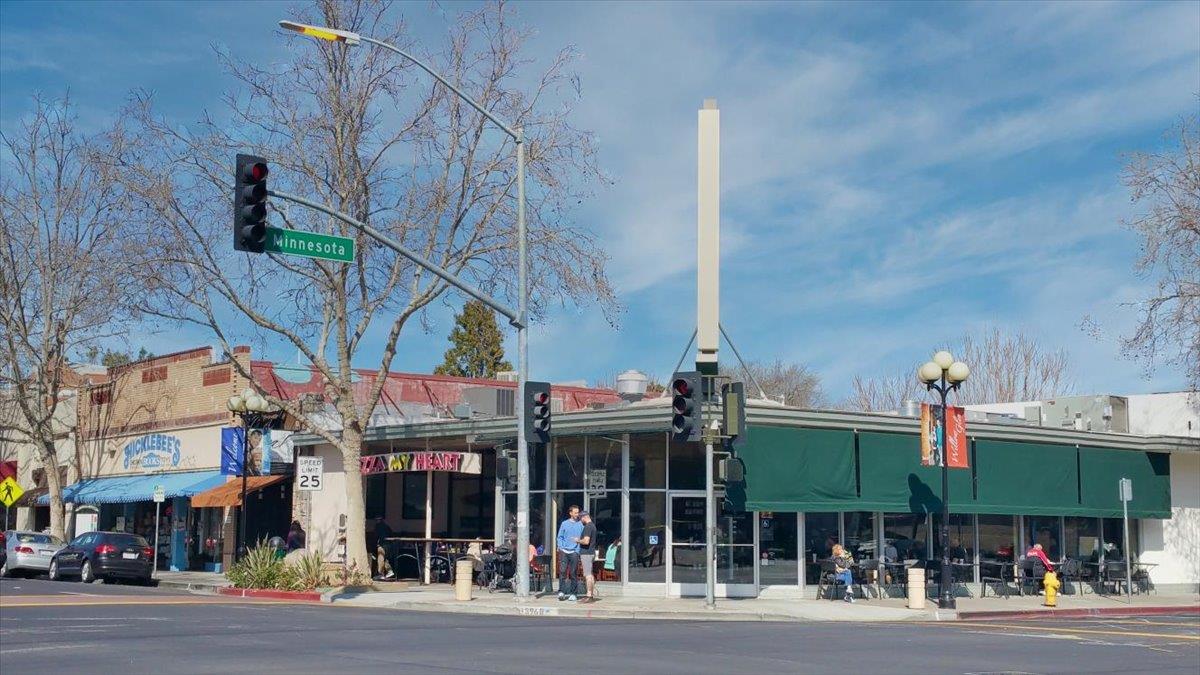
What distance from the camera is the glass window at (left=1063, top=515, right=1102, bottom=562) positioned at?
34.9 m

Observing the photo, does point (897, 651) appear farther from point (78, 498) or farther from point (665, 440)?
point (78, 498)

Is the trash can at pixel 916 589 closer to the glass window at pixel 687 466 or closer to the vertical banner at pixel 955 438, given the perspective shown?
the vertical banner at pixel 955 438

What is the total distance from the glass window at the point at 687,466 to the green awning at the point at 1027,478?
7.69m

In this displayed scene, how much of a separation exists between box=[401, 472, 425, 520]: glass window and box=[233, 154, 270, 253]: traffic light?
19.9 meters

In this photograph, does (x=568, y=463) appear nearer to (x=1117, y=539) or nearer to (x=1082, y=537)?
(x=1082, y=537)

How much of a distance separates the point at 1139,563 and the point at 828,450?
12.3 metres

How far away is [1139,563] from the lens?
118ft

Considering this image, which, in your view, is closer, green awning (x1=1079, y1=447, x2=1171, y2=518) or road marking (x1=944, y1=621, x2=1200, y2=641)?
road marking (x1=944, y1=621, x2=1200, y2=641)

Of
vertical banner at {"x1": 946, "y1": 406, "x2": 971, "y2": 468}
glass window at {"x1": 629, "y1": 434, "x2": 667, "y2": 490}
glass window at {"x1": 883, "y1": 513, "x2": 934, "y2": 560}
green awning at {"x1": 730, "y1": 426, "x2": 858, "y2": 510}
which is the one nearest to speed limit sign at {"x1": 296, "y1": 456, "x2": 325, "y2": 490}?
glass window at {"x1": 629, "y1": 434, "x2": 667, "y2": 490}

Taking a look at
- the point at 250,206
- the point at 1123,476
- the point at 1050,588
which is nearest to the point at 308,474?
the point at 250,206

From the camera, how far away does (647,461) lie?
95.1ft

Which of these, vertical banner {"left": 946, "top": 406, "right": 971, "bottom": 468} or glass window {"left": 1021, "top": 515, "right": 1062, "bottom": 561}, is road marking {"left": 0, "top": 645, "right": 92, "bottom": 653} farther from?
glass window {"left": 1021, "top": 515, "right": 1062, "bottom": 561}

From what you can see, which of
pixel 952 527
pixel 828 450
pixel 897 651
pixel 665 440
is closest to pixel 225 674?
pixel 897 651

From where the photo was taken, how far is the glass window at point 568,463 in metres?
30.0
